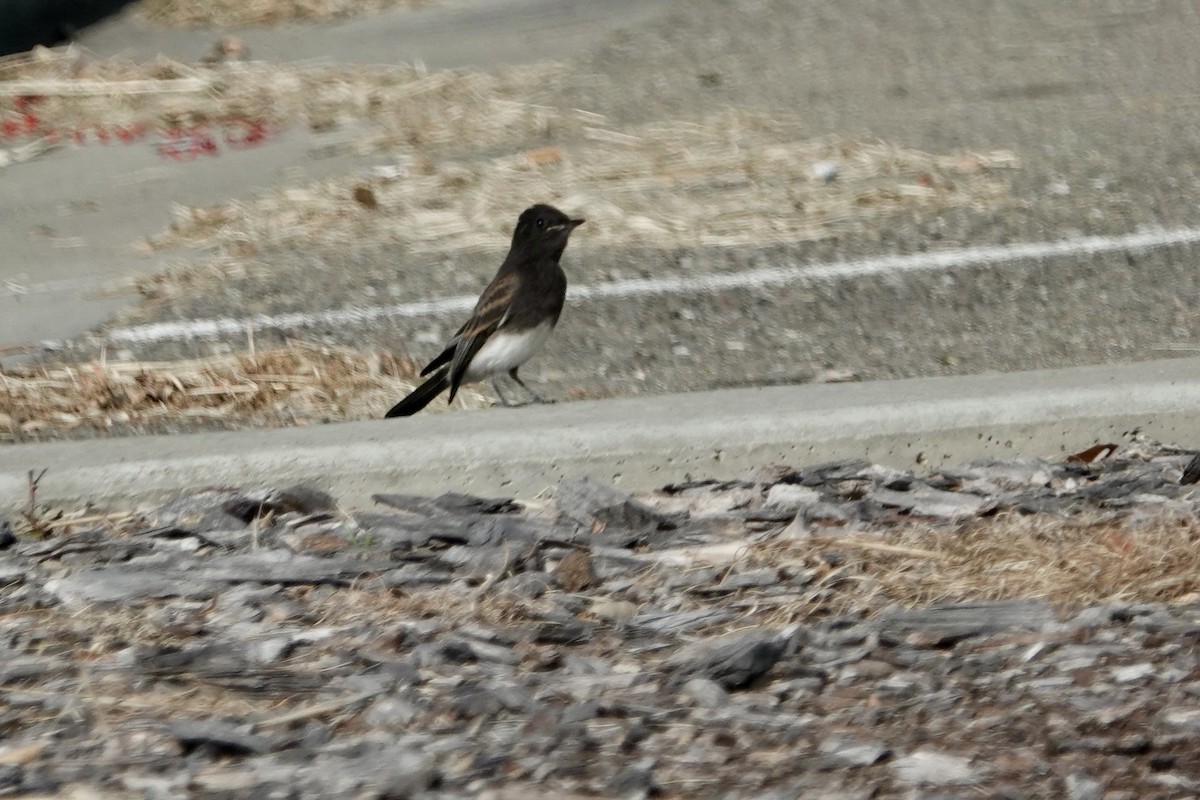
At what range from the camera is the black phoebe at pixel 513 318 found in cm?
601

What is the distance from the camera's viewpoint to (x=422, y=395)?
19.3 feet

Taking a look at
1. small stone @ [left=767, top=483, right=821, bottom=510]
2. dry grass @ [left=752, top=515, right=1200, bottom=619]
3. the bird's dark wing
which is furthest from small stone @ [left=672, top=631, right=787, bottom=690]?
the bird's dark wing

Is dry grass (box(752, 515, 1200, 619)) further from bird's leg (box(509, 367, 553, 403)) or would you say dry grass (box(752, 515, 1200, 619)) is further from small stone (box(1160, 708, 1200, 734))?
bird's leg (box(509, 367, 553, 403))

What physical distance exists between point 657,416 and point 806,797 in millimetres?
2077

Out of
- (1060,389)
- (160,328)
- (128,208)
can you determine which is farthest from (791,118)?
(1060,389)

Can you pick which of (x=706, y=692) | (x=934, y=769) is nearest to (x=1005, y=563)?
(x=706, y=692)

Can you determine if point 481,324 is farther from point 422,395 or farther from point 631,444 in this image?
point 631,444

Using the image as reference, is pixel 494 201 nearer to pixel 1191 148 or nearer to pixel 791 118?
pixel 791 118

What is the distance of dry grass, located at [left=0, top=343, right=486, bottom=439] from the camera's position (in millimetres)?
5832

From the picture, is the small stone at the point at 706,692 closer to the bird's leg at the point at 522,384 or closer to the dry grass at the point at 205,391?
the dry grass at the point at 205,391

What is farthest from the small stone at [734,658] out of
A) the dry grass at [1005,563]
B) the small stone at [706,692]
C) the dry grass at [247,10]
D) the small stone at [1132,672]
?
the dry grass at [247,10]

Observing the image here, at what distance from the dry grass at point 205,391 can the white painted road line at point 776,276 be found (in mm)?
598

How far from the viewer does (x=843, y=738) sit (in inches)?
118

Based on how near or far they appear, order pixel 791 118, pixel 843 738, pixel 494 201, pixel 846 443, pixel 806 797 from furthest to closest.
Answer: pixel 791 118 < pixel 494 201 < pixel 846 443 < pixel 843 738 < pixel 806 797
